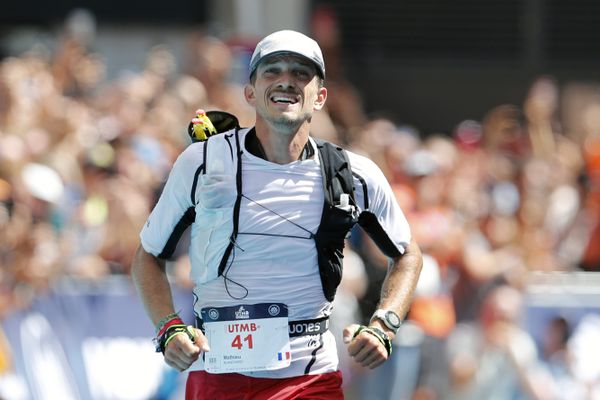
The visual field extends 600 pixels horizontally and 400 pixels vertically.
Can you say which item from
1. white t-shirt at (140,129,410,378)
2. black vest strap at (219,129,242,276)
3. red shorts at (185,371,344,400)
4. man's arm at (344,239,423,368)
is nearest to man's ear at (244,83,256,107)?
white t-shirt at (140,129,410,378)

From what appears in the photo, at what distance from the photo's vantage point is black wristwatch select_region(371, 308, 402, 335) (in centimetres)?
598

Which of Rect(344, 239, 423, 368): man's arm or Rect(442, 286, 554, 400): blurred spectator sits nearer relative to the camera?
Rect(344, 239, 423, 368): man's arm

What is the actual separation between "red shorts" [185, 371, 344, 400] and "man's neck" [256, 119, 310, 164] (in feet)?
3.05

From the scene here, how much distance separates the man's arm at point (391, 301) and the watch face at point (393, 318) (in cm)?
Answer: 4

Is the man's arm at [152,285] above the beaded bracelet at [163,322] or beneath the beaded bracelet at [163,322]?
above

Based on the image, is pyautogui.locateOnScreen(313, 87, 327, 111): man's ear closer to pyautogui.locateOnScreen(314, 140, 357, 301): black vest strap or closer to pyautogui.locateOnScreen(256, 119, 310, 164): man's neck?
pyautogui.locateOnScreen(256, 119, 310, 164): man's neck

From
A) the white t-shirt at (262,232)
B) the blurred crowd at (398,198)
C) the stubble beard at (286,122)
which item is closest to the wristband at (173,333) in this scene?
the white t-shirt at (262,232)

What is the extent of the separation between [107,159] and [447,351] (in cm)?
304

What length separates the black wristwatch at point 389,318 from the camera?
598 centimetres

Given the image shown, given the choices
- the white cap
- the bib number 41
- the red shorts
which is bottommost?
the red shorts

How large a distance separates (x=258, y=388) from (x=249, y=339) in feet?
0.70

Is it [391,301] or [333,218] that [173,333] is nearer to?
[333,218]

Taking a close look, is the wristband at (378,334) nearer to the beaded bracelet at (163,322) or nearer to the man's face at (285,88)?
the beaded bracelet at (163,322)

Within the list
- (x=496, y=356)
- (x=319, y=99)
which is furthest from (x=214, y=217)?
(x=496, y=356)
